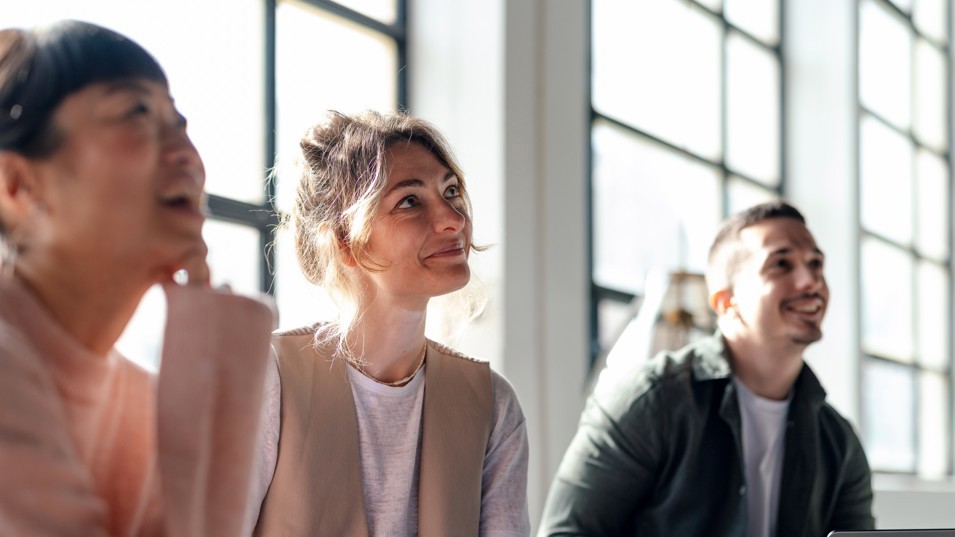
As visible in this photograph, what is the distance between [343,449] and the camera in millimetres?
1907

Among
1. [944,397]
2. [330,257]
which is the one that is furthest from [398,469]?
[944,397]

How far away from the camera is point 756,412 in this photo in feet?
9.84

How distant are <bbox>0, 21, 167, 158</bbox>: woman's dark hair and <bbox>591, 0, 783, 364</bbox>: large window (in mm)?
2926

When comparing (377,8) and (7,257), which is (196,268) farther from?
(377,8)

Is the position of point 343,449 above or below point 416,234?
below

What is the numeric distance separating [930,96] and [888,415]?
222 centimetres

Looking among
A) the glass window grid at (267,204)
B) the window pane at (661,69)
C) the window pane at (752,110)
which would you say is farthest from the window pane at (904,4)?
the glass window grid at (267,204)

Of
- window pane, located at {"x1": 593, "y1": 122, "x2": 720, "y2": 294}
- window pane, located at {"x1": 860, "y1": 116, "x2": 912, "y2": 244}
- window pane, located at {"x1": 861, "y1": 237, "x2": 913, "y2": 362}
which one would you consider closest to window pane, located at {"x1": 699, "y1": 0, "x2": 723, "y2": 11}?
window pane, located at {"x1": 593, "y1": 122, "x2": 720, "y2": 294}

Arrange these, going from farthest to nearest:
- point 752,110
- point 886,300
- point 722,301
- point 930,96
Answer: point 930,96, point 886,300, point 752,110, point 722,301

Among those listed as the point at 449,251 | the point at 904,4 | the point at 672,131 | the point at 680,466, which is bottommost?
the point at 680,466

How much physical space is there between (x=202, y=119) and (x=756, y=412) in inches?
62.3

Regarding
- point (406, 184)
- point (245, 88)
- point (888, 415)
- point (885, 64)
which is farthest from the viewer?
point (885, 64)

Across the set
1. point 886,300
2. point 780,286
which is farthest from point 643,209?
point 886,300

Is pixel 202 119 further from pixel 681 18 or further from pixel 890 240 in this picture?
pixel 890 240
